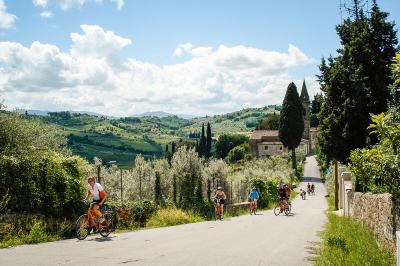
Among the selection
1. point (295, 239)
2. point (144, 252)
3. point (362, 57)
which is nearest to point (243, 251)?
point (144, 252)

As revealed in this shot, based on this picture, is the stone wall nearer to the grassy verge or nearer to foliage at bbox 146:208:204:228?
the grassy verge

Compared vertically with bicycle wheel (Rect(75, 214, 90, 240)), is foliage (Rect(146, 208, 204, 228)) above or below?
below

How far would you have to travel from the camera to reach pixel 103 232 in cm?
1404

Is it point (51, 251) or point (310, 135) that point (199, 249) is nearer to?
point (51, 251)

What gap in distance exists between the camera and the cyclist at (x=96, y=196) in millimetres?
13930

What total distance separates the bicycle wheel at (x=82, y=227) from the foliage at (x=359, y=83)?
17362 millimetres

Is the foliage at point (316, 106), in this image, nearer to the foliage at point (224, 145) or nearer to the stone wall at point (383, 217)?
the stone wall at point (383, 217)

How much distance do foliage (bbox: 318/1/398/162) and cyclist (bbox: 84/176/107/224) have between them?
16693mm

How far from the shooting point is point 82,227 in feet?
43.9

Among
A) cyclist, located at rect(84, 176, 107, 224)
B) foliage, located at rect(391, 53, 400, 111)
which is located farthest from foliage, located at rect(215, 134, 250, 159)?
foliage, located at rect(391, 53, 400, 111)

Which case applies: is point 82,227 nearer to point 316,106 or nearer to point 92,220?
point 92,220

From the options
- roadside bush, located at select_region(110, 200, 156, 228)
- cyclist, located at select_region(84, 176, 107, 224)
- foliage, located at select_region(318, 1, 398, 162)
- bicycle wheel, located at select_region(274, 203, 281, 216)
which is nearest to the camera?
cyclist, located at select_region(84, 176, 107, 224)

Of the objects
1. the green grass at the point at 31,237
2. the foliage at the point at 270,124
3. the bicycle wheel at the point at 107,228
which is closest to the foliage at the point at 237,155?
the foliage at the point at 270,124

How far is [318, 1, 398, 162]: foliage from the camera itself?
25297 mm
